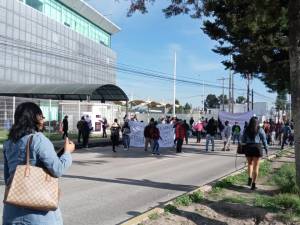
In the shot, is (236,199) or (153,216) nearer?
(153,216)

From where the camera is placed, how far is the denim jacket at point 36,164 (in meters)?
3.95

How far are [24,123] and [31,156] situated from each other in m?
0.27

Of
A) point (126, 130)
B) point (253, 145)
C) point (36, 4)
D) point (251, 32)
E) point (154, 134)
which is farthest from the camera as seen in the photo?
point (36, 4)

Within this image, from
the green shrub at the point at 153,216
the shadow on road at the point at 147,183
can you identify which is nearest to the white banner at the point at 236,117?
the shadow on road at the point at 147,183

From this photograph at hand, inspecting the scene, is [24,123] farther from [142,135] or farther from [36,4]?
[36,4]

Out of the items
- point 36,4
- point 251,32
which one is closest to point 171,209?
point 251,32

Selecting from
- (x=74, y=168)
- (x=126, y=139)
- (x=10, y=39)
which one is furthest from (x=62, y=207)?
(x=10, y=39)

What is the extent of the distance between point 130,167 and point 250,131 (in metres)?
6.14

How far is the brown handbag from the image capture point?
3881mm

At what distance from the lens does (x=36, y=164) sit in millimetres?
4016

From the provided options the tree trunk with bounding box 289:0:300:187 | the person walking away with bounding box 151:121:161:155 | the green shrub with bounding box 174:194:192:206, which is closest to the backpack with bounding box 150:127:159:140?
the person walking away with bounding box 151:121:161:155

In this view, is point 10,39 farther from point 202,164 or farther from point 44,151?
point 44,151

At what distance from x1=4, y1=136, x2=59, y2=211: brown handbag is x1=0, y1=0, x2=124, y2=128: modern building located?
62.0 meters

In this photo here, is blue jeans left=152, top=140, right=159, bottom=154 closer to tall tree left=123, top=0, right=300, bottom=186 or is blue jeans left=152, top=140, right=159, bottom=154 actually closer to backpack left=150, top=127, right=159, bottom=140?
backpack left=150, top=127, right=159, bottom=140
